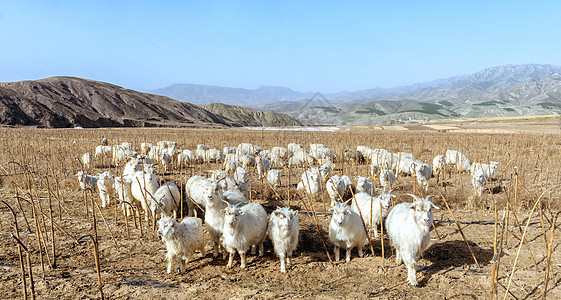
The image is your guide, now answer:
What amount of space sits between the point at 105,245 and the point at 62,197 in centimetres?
535

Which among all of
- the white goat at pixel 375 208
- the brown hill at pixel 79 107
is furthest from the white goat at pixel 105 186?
the brown hill at pixel 79 107

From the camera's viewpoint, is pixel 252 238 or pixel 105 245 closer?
pixel 252 238

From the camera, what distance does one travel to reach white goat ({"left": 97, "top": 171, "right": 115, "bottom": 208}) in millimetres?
10625

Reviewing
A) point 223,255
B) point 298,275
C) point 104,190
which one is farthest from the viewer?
point 104,190

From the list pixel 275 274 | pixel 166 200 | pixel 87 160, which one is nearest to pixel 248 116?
pixel 87 160

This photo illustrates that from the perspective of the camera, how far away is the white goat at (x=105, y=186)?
1062 centimetres

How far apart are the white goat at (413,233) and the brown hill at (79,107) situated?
8006cm

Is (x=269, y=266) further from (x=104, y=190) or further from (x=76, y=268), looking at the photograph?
(x=104, y=190)

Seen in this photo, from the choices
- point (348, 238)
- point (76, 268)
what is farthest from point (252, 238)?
point (76, 268)

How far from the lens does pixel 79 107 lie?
268 ft

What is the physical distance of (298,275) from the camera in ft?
20.2

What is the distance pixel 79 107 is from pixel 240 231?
92.2 meters

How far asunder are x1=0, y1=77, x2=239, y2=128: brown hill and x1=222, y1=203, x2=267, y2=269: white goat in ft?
254

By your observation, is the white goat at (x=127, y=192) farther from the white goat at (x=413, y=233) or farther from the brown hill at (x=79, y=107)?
the brown hill at (x=79, y=107)
